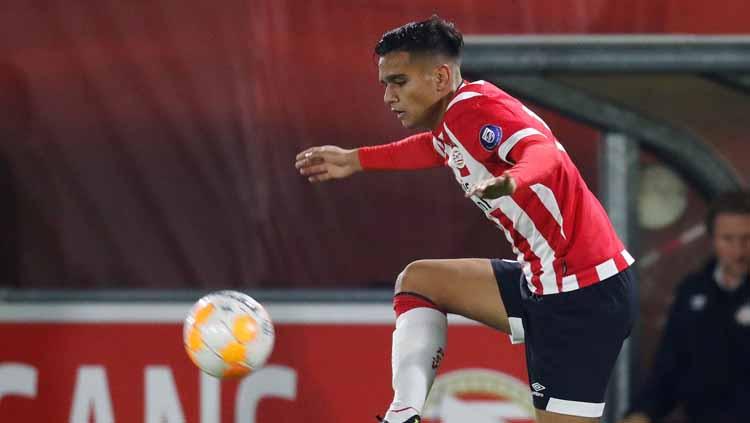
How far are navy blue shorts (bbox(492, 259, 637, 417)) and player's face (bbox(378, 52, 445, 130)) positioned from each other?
1.93 feet

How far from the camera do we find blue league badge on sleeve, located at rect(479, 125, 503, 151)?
333 cm

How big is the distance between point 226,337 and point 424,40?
97 cm

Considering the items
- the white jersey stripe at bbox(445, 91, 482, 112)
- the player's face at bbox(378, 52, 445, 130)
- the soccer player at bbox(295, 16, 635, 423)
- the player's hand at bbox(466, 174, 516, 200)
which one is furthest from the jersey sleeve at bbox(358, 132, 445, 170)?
the player's hand at bbox(466, 174, 516, 200)

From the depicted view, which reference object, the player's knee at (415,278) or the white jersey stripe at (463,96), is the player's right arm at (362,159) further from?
the white jersey stripe at (463,96)

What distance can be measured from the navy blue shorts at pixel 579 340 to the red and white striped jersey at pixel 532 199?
0.04m

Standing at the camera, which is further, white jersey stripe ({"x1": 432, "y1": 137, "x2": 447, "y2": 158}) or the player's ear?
white jersey stripe ({"x1": 432, "y1": 137, "x2": 447, "y2": 158})

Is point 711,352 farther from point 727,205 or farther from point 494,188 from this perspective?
point 494,188

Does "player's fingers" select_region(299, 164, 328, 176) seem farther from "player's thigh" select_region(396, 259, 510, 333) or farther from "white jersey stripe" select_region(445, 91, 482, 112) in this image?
"white jersey stripe" select_region(445, 91, 482, 112)

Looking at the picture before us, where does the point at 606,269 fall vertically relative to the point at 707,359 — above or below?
above

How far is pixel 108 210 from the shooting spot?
5.11 m

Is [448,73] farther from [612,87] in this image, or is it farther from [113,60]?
[113,60]

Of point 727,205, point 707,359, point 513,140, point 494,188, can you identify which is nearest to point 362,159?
point 513,140

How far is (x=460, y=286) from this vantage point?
375cm

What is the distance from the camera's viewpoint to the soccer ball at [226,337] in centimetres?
368
